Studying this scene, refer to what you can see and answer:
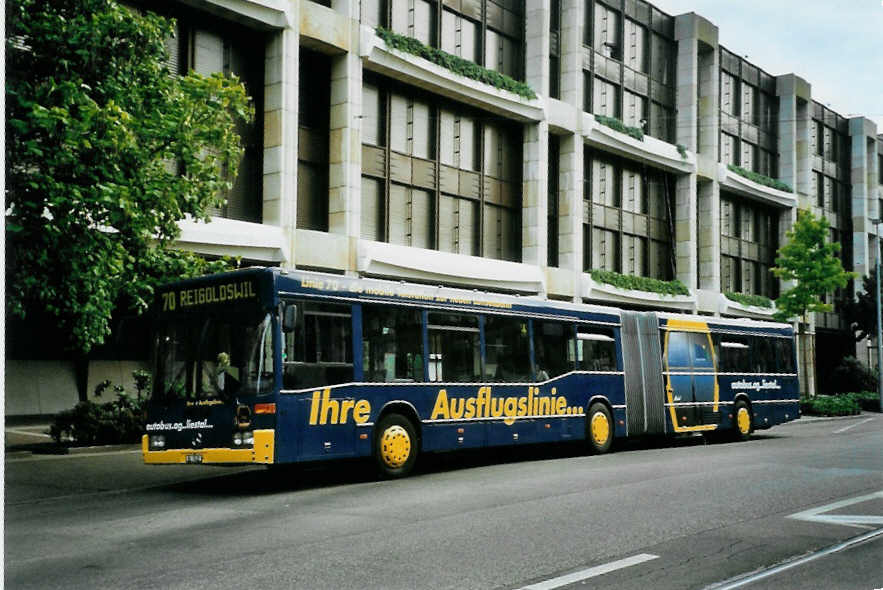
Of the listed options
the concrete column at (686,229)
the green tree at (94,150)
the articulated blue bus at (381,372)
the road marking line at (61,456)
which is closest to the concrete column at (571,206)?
the concrete column at (686,229)

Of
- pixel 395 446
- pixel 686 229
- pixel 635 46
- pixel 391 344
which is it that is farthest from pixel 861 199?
pixel 395 446

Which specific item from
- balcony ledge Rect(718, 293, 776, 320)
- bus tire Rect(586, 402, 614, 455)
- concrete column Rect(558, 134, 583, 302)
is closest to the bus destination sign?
bus tire Rect(586, 402, 614, 455)

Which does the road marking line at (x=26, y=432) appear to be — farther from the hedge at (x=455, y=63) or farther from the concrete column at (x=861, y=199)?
the concrete column at (x=861, y=199)

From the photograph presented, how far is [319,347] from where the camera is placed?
13547 mm

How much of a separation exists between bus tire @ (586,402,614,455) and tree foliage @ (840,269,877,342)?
143 feet

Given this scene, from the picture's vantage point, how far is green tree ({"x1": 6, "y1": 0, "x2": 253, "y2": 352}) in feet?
43.2

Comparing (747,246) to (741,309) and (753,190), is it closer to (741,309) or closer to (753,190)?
(753,190)

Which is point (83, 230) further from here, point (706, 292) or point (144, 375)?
point (706, 292)

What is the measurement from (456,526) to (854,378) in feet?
160

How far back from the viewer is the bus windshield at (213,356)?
504 inches

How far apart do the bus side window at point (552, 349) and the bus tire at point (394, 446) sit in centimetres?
370

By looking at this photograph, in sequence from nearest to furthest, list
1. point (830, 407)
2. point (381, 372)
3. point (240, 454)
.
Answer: point (240, 454), point (381, 372), point (830, 407)

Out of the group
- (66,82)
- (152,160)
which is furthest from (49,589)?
(152,160)

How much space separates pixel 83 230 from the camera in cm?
1345
